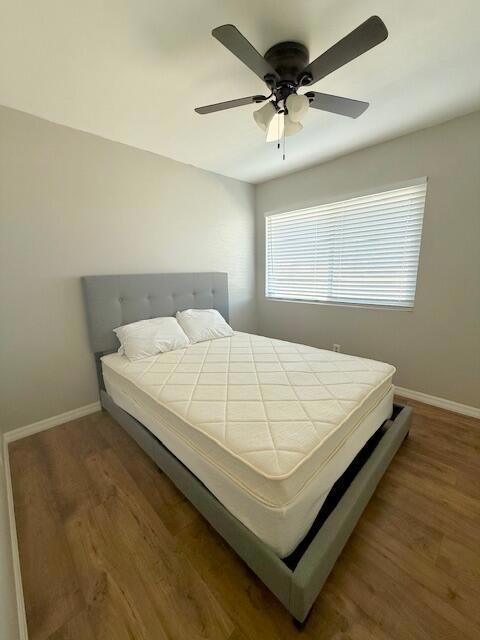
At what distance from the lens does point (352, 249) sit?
9.25ft

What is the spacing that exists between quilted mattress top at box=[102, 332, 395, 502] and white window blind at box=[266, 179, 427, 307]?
3.71 feet

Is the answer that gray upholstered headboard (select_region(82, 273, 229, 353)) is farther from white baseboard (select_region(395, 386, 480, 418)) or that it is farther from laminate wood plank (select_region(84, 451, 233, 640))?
white baseboard (select_region(395, 386, 480, 418))

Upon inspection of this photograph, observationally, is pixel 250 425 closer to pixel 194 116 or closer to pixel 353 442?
pixel 353 442

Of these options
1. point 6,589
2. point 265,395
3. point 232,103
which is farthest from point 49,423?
point 232,103

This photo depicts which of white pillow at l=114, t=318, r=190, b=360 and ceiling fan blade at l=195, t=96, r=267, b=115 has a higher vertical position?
ceiling fan blade at l=195, t=96, r=267, b=115

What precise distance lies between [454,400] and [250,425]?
2216 mm

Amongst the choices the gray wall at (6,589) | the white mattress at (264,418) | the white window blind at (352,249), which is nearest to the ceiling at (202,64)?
the white window blind at (352,249)

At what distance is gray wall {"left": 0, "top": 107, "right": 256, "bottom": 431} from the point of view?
1.92m

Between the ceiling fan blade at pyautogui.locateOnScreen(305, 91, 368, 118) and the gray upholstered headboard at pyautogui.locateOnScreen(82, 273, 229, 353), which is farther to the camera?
the gray upholstered headboard at pyautogui.locateOnScreen(82, 273, 229, 353)

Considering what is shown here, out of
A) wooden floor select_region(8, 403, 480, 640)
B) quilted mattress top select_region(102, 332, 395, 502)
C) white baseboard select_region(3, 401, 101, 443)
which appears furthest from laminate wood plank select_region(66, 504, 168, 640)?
white baseboard select_region(3, 401, 101, 443)

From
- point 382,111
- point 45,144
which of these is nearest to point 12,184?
point 45,144

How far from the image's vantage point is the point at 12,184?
6.15 ft

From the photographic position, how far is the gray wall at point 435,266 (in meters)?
2.10

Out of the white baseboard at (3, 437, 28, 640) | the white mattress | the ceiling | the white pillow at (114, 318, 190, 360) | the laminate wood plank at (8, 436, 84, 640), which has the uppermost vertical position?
the ceiling
